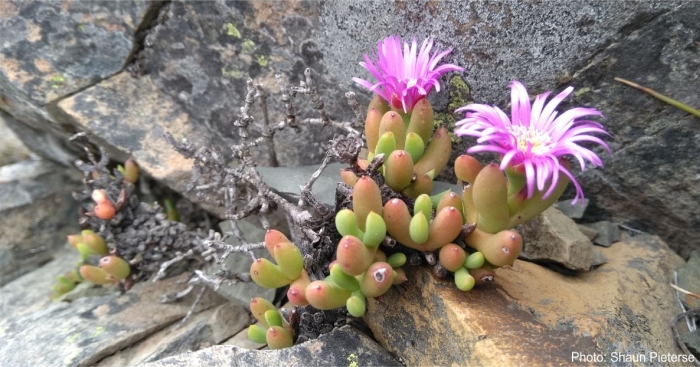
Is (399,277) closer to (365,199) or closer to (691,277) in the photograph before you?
(365,199)

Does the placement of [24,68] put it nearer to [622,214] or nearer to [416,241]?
[416,241]

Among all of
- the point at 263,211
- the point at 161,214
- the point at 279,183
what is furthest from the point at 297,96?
the point at 161,214

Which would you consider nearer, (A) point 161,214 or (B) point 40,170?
(A) point 161,214

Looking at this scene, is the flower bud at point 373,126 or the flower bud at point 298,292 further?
the flower bud at point 373,126

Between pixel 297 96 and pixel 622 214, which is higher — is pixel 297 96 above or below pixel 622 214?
above

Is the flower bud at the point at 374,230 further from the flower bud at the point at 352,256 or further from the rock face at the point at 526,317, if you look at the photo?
the rock face at the point at 526,317

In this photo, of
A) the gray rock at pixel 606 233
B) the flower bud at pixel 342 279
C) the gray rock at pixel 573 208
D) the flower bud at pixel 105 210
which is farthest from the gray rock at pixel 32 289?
the gray rock at pixel 606 233
